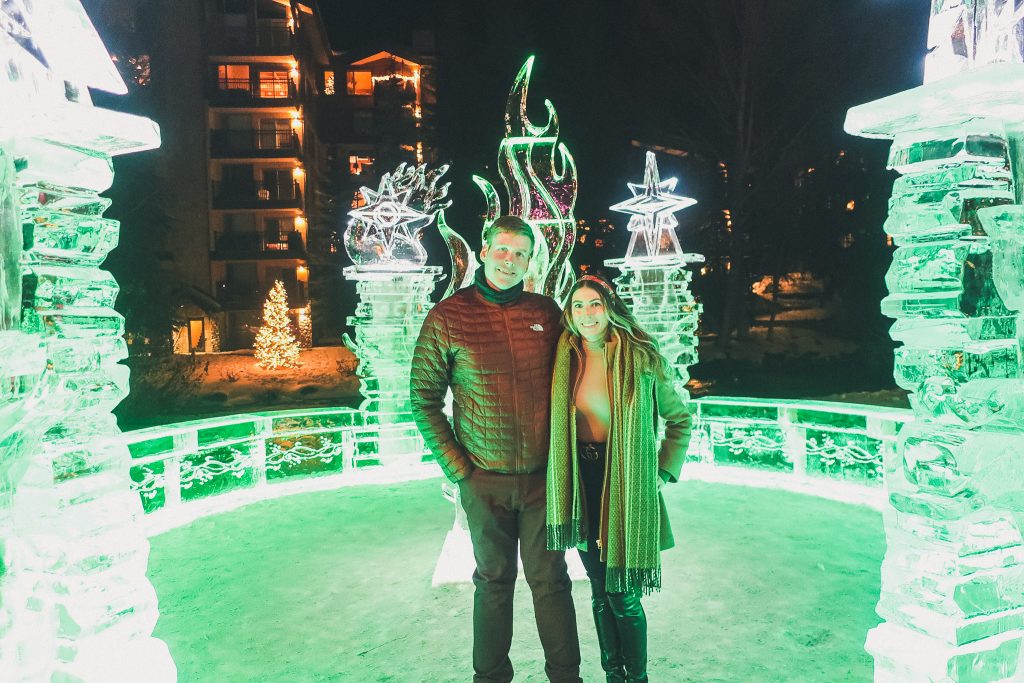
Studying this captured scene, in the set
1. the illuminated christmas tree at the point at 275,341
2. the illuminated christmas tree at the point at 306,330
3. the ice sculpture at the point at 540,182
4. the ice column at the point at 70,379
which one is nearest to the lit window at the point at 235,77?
the illuminated christmas tree at the point at 306,330

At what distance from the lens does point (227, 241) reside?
23.0m

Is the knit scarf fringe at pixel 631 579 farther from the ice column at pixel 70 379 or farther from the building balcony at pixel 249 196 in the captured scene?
the building balcony at pixel 249 196

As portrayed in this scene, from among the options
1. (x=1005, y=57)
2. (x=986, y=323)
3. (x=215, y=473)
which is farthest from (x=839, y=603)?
(x=215, y=473)

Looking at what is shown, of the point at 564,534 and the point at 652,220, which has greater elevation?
the point at 652,220

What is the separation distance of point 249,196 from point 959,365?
23.9 metres

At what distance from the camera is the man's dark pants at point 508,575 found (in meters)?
2.43

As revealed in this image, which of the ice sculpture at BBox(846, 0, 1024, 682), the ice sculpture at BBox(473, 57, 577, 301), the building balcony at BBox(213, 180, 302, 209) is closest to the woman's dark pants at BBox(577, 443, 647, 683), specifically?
the ice sculpture at BBox(846, 0, 1024, 682)

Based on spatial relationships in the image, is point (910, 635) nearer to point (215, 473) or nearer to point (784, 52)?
point (215, 473)

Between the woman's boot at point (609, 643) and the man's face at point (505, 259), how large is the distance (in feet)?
3.99

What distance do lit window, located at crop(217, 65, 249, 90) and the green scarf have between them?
81.3 ft

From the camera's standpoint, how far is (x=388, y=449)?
7109 mm

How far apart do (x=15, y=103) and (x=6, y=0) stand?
28cm

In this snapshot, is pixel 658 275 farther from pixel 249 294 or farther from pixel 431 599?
pixel 249 294

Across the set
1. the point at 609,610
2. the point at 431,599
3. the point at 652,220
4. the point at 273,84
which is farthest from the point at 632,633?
the point at 273,84
